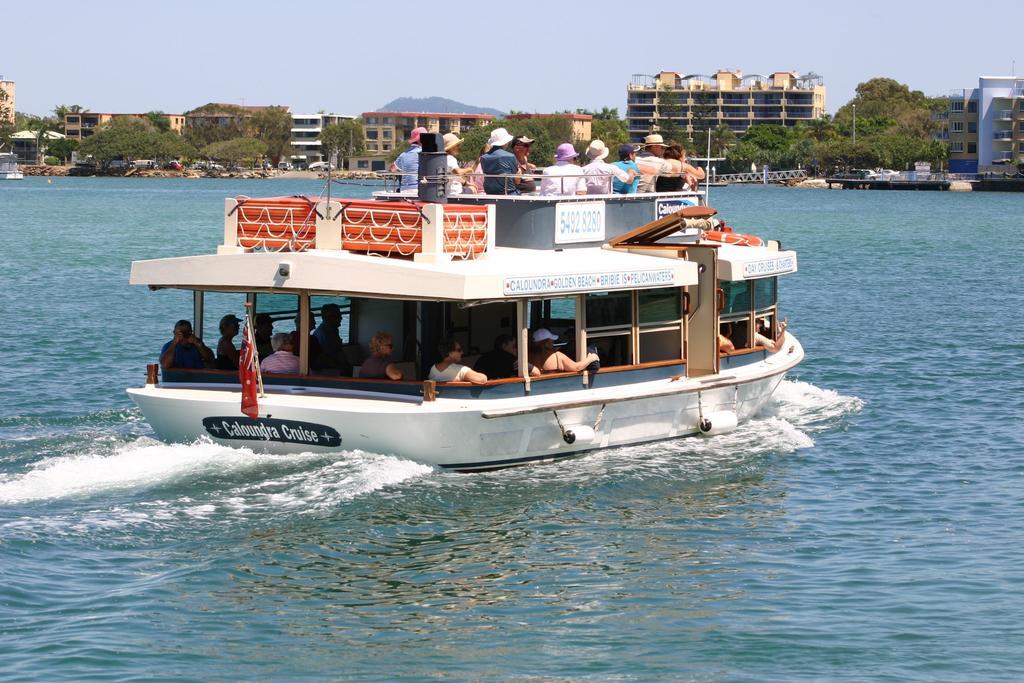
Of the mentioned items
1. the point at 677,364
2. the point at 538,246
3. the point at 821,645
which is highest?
the point at 538,246

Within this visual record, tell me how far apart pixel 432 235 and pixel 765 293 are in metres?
6.35

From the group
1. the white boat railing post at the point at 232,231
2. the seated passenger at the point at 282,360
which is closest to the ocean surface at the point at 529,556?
the seated passenger at the point at 282,360

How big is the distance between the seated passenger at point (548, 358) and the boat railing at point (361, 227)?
115 cm

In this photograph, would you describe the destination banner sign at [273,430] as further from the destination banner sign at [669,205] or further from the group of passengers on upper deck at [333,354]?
the destination banner sign at [669,205]

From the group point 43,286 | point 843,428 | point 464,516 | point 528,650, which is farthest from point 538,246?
point 43,286

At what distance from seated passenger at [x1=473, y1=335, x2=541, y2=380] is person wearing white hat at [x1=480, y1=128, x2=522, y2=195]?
90.1 inches

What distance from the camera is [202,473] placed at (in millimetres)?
16078

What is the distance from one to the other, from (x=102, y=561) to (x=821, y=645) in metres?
6.08

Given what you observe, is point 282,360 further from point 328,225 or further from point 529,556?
point 529,556

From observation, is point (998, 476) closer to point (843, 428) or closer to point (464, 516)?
point (843, 428)

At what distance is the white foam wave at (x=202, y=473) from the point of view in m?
15.6

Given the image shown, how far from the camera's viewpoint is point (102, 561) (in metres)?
13.9

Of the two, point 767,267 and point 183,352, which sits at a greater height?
point 767,267

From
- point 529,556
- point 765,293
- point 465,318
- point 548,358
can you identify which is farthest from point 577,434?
point 765,293
